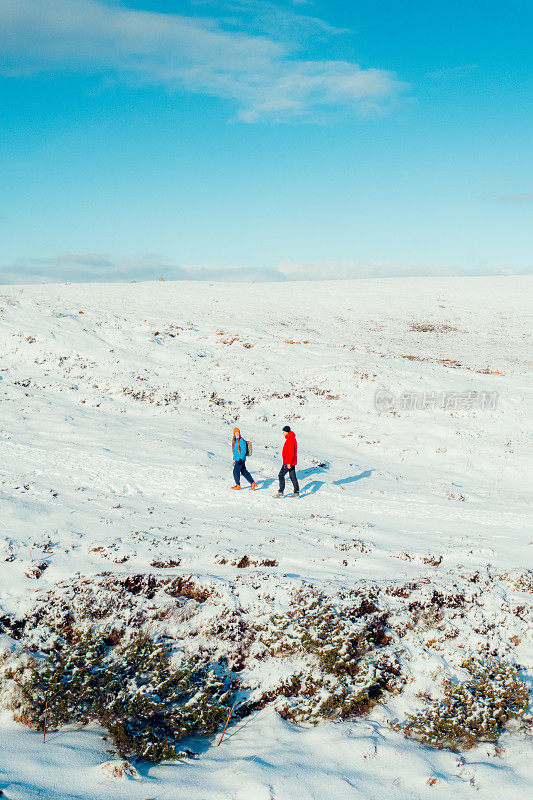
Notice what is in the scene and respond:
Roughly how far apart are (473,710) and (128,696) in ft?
15.1

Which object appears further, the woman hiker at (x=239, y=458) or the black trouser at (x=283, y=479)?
the woman hiker at (x=239, y=458)

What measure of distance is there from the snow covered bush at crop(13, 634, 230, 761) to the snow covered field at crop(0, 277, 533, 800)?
0.77 feet

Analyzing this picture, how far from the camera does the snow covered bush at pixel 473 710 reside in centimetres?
584

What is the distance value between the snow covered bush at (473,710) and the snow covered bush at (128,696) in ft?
8.77

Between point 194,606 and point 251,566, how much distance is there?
1.79 m

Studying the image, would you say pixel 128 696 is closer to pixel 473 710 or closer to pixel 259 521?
pixel 473 710

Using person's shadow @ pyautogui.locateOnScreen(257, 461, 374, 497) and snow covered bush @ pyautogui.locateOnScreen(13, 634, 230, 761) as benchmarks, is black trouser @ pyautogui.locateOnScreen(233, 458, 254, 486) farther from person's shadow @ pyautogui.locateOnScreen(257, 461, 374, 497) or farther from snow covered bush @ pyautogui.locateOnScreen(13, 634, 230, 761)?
snow covered bush @ pyautogui.locateOnScreen(13, 634, 230, 761)

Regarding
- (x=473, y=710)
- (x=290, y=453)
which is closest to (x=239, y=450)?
(x=290, y=453)

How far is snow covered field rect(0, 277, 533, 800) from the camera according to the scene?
18.0ft

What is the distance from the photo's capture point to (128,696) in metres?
6.25

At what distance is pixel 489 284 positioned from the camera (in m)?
60.4

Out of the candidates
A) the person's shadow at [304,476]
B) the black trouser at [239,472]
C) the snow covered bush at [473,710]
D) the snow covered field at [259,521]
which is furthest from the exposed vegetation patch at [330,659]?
the person's shadow at [304,476]

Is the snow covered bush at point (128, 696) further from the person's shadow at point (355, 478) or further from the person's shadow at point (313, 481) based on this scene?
the person's shadow at point (355, 478)

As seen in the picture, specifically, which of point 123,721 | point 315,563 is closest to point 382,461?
point 315,563
